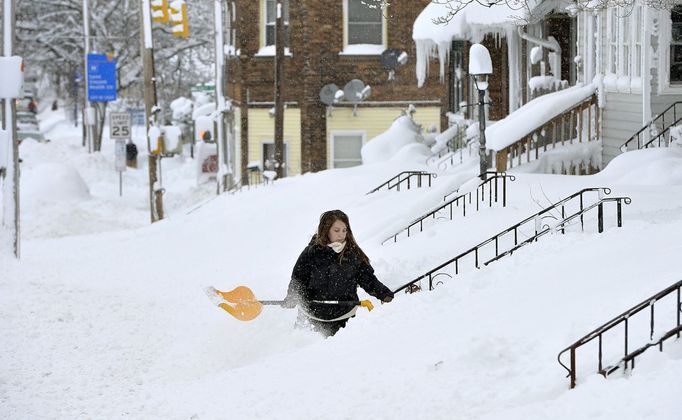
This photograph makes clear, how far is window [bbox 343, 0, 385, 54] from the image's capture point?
120 ft

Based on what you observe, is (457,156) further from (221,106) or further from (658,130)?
(221,106)

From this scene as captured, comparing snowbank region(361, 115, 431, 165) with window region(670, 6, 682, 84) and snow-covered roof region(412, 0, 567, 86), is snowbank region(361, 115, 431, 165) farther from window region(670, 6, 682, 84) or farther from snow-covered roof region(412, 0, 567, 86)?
window region(670, 6, 682, 84)

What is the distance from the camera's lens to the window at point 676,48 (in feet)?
70.8

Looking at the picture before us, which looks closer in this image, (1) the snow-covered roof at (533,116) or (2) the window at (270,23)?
(1) the snow-covered roof at (533,116)

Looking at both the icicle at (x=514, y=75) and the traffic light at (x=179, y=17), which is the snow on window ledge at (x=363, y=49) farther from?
the icicle at (x=514, y=75)

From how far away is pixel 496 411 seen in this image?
8789 millimetres

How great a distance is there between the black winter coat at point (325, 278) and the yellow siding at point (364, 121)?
25719 mm

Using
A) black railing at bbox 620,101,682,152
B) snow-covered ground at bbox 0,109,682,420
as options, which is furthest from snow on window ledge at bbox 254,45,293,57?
black railing at bbox 620,101,682,152

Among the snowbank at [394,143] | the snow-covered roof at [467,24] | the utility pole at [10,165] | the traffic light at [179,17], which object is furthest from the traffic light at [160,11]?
the utility pole at [10,165]

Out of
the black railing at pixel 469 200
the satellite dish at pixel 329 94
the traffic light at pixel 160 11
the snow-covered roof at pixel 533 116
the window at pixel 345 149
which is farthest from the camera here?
the window at pixel 345 149

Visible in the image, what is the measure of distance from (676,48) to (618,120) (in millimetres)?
1702

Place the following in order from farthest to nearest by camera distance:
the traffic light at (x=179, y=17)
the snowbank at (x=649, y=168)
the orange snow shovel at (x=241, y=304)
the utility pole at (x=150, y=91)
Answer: the traffic light at (x=179, y=17) < the utility pole at (x=150, y=91) < the snowbank at (x=649, y=168) < the orange snow shovel at (x=241, y=304)

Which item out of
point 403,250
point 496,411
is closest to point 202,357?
point 403,250

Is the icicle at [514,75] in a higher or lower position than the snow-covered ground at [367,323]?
higher
